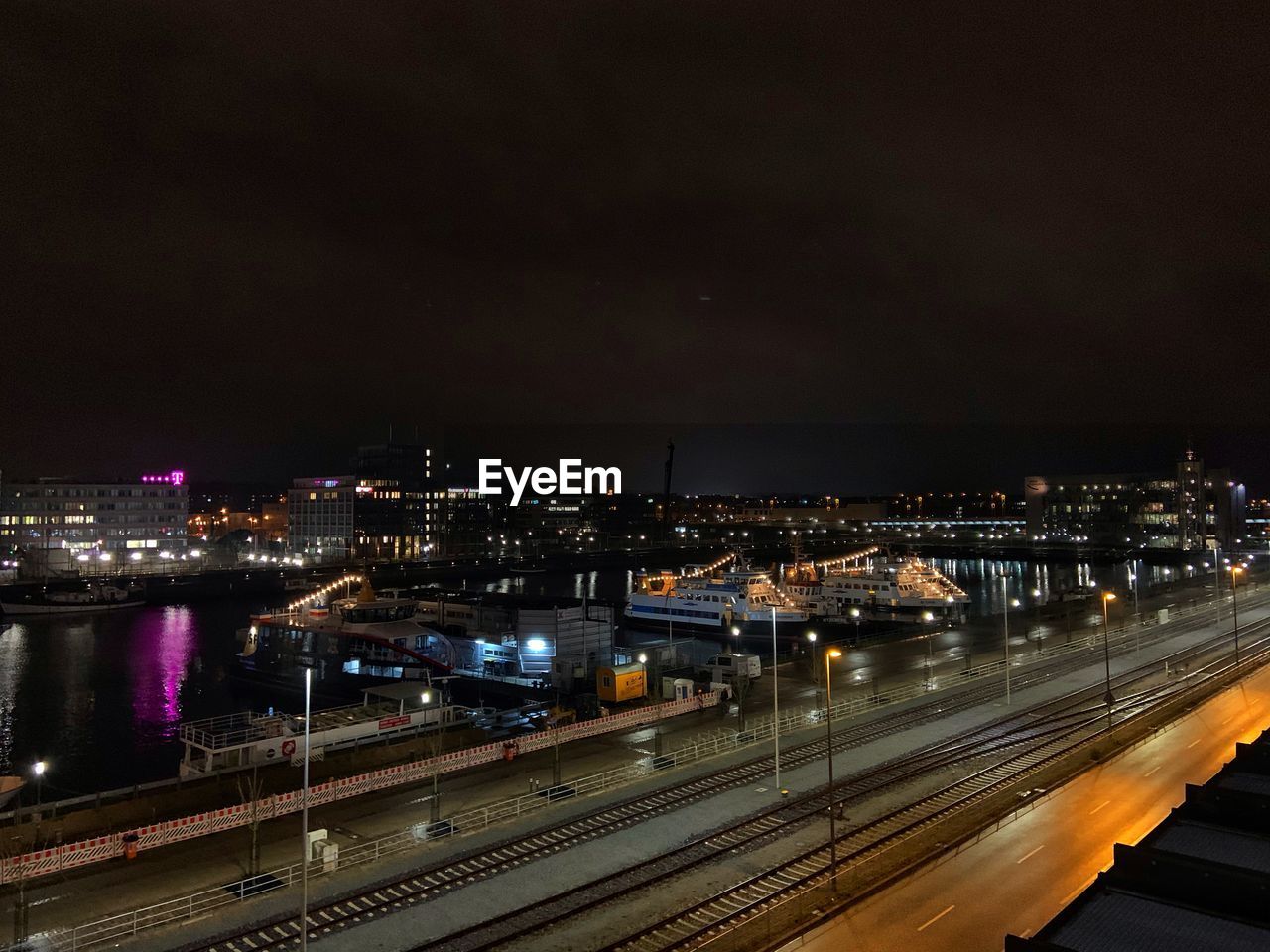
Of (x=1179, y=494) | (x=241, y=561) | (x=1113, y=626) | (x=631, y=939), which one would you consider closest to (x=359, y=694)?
(x=631, y=939)

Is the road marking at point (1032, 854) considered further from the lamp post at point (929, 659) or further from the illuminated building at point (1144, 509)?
the illuminated building at point (1144, 509)

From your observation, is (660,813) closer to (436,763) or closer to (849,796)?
(849,796)

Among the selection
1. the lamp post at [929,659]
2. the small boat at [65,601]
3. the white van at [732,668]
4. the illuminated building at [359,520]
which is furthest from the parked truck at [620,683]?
the illuminated building at [359,520]

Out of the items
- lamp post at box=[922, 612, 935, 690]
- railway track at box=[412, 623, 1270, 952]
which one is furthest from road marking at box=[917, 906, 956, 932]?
lamp post at box=[922, 612, 935, 690]

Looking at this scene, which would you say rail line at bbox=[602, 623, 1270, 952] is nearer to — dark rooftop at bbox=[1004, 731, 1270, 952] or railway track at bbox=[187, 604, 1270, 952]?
railway track at bbox=[187, 604, 1270, 952]

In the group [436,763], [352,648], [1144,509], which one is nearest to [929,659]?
[436,763]
